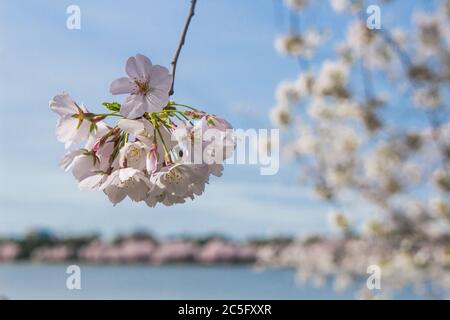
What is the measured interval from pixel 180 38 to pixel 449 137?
2834mm

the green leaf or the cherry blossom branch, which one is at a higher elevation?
the cherry blossom branch

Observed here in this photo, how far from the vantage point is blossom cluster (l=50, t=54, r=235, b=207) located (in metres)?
0.72

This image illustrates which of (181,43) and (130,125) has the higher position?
(181,43)

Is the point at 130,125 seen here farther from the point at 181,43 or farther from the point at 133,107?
the point at 181,43

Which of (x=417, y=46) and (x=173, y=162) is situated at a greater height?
(x=417, y=46)

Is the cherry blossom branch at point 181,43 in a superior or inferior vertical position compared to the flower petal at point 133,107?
superior

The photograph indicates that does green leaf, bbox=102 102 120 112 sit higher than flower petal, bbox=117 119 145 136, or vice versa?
green leaf, bbox=102 102 120 112

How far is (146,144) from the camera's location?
29.2 inches

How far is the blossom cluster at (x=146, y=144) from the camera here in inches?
28.5

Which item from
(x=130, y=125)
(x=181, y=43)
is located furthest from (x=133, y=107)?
(x=181, y=43)

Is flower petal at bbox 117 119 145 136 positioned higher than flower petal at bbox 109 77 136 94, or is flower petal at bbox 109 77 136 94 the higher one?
flower petal at bbox 109 77 136 94
